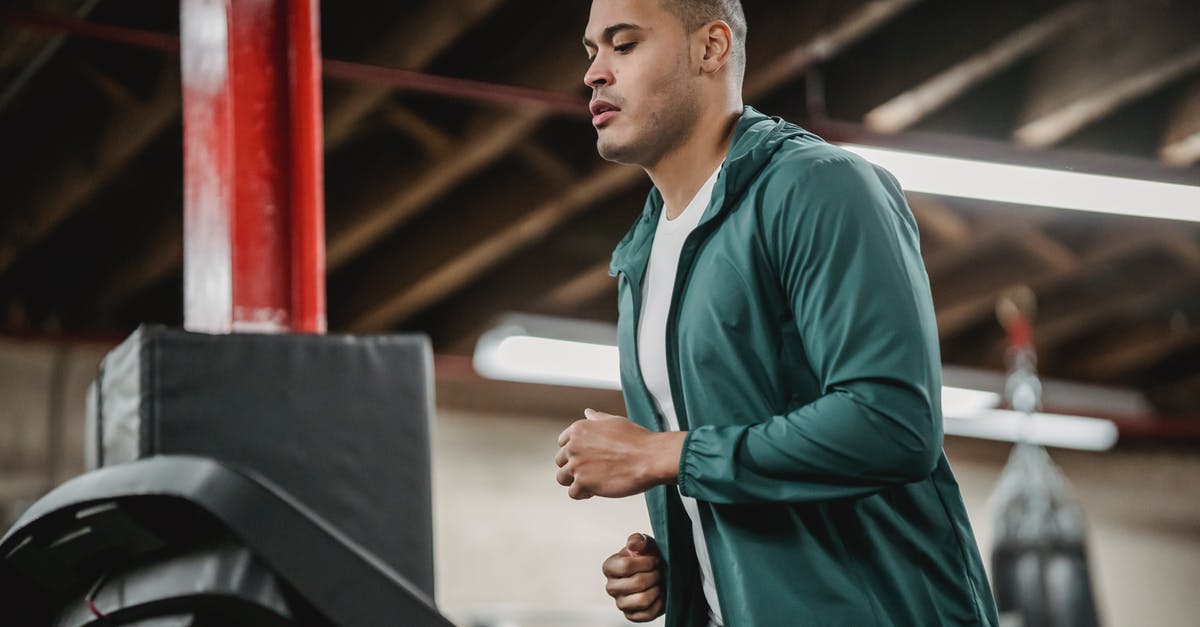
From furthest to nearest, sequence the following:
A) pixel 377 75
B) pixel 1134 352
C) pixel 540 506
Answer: pixel 1134 352 → pixel 540 506 → pixel 377 75

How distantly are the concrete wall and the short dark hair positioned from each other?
658cm

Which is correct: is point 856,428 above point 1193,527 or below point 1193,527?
below

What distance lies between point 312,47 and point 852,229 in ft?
8.15

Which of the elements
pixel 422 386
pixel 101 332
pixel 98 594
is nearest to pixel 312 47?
pixel 422 386

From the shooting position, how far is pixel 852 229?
1445 mm

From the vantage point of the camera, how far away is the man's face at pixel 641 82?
Result: 1.67 metres

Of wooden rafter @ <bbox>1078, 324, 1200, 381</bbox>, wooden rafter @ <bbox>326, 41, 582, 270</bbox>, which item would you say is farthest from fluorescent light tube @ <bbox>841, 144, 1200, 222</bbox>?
wooden rafter @ <bbox>1078, 324, 1200, 381</bbox>

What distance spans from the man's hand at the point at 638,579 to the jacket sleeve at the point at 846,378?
0.81ft

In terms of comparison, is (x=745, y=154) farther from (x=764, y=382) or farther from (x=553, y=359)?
(x=553, y=359)

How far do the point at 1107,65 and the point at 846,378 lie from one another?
460cm

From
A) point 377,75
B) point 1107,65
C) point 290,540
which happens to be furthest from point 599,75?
point 1107,65

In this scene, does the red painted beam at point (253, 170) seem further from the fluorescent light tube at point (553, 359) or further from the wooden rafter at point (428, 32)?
the fluorescent light tube at point (553, 359)

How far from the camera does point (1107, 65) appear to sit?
548 cm

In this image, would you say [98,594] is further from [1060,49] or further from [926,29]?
[1060,49]
